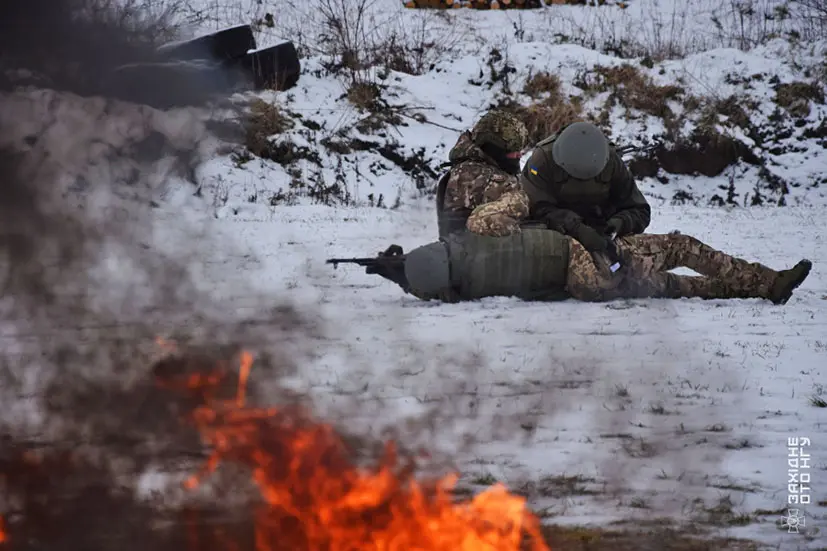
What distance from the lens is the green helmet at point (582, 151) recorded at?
655cm

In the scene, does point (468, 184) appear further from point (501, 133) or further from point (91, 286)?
point (91, 286)

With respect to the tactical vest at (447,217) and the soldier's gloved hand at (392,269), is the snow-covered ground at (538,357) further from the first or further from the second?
the tactical vest at (447,217)

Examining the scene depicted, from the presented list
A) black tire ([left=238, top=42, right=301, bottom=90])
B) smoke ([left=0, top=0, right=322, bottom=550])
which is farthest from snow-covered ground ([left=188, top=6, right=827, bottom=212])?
smoke ([left=0, top=0, right=322, bottom=550])

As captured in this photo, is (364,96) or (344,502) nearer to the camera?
(344,502)

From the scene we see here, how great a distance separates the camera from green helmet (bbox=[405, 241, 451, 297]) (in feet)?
20.8

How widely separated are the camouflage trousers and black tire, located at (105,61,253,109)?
3.02 meters

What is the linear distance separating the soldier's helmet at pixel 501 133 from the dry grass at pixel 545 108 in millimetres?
7693

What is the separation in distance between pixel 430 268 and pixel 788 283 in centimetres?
264

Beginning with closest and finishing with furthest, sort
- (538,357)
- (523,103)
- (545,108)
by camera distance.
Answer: (538,357), (545,108), (523,103)

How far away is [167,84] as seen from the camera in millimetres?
4527

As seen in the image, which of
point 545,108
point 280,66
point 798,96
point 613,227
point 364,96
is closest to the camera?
point 613,227

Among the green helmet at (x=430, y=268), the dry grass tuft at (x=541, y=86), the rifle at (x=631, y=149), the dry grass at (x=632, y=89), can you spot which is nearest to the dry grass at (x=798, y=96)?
the dry grass at (x=632, y=89)

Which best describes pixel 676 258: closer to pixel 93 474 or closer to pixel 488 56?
pixel 93 474

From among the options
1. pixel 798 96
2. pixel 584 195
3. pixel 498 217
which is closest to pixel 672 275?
pixel 584 195
